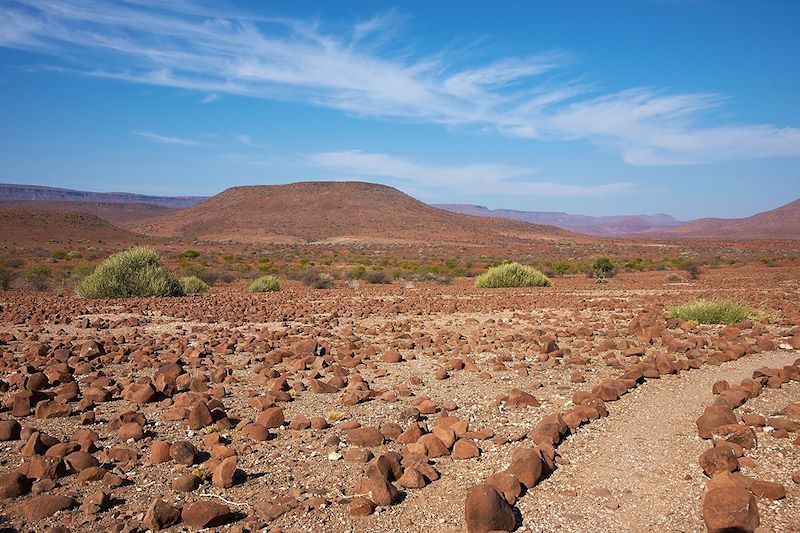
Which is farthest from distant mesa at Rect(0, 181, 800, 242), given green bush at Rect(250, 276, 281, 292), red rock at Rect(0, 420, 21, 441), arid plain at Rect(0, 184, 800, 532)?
red rock at Rect(0, 420, 21, 441)

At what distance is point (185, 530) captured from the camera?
3574mm

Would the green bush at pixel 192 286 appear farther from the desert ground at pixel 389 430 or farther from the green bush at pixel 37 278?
the desert ground at pixel 389 430

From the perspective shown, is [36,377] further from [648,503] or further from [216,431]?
[648,503]

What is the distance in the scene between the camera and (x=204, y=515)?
3596 millimetres

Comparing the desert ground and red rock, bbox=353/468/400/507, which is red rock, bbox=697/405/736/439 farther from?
red rock, bbox=353/468/400/507

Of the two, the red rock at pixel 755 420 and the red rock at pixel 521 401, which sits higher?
the red rock at pixel 755 420

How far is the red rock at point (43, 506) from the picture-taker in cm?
371

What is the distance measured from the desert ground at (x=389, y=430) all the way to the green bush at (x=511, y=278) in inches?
563

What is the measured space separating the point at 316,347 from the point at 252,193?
136 metres

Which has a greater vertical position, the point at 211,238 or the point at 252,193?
the point at 252,193

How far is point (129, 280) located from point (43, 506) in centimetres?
1776

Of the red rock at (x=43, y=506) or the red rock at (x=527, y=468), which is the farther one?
the red rock at (x=527, y=468)

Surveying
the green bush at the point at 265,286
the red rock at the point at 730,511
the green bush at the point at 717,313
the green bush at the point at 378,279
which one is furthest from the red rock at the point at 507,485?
the green bush at the point at 378,279

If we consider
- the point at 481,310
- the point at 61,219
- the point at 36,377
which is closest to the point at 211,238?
the point at 61,219
